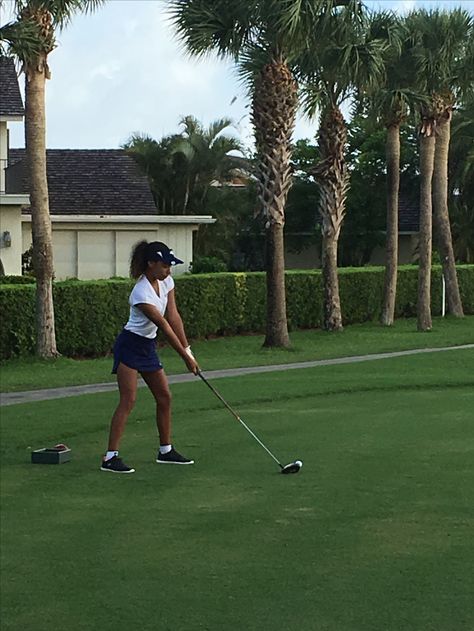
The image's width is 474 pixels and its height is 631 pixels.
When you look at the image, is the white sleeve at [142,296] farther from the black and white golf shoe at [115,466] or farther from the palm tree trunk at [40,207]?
the palm tree trunk at [40,207]

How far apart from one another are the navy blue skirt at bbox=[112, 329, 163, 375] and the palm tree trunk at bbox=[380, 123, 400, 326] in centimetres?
2385

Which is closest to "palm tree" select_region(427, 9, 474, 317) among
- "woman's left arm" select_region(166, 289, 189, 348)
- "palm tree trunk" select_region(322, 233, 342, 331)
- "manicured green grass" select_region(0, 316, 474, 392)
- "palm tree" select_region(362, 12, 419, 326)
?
"palm tree" select_region(362, 12, 419, 326)

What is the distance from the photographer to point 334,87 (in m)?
30.1

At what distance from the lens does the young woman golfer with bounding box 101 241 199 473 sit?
1024 centimetres

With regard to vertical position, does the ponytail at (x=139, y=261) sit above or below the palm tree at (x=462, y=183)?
below

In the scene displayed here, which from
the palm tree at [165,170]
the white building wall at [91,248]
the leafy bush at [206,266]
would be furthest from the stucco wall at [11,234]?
the palm tree at [165,170]

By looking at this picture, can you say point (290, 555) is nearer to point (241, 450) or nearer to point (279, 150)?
point (241, 450)

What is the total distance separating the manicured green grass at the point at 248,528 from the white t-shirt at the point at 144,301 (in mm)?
1146

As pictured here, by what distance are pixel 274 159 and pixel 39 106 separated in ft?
18.6

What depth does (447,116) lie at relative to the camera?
3484cm

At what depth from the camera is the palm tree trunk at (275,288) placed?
2625cm

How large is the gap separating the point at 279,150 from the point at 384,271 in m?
10.5

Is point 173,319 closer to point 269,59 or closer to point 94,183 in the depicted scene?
point 269,59

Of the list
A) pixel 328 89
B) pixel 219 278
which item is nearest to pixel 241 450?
pixel 219 278
